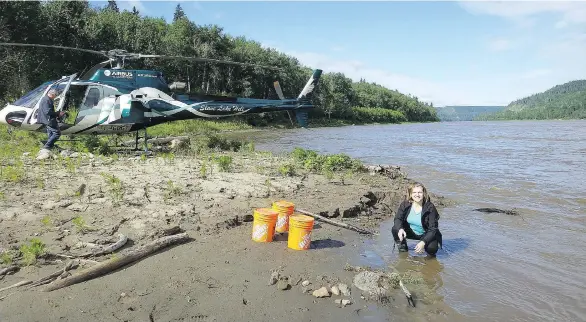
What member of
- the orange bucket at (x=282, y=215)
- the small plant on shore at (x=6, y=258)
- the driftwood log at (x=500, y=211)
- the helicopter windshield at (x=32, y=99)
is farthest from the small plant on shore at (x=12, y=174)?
the driftwood log at (x=500, y=211)

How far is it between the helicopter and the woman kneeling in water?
6.48m

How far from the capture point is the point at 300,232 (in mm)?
6109

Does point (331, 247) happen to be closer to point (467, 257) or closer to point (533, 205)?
point (467, 257)

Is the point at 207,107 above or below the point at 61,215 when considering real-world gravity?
above

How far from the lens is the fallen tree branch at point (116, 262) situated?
4547mm

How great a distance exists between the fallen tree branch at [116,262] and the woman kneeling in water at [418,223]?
321 centimetres

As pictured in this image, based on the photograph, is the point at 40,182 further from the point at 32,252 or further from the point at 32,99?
the point at 32,99

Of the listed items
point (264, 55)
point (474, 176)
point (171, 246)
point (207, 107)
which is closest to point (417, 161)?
point (474, 176)

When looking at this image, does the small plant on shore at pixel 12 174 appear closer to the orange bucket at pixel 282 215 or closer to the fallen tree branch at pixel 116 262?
the fallen tree branch at pixel 116 262

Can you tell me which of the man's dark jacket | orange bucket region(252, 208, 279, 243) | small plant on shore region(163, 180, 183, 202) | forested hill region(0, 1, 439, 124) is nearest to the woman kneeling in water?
orange bucket region(252, 208, 279, 243)

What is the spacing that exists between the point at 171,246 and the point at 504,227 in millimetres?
6412

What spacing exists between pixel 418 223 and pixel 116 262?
169 inches

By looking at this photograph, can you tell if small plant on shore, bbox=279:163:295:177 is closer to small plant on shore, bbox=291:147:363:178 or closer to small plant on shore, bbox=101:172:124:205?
small plant on shore, bbox=291:147:363:178

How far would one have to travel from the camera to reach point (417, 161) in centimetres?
1903
